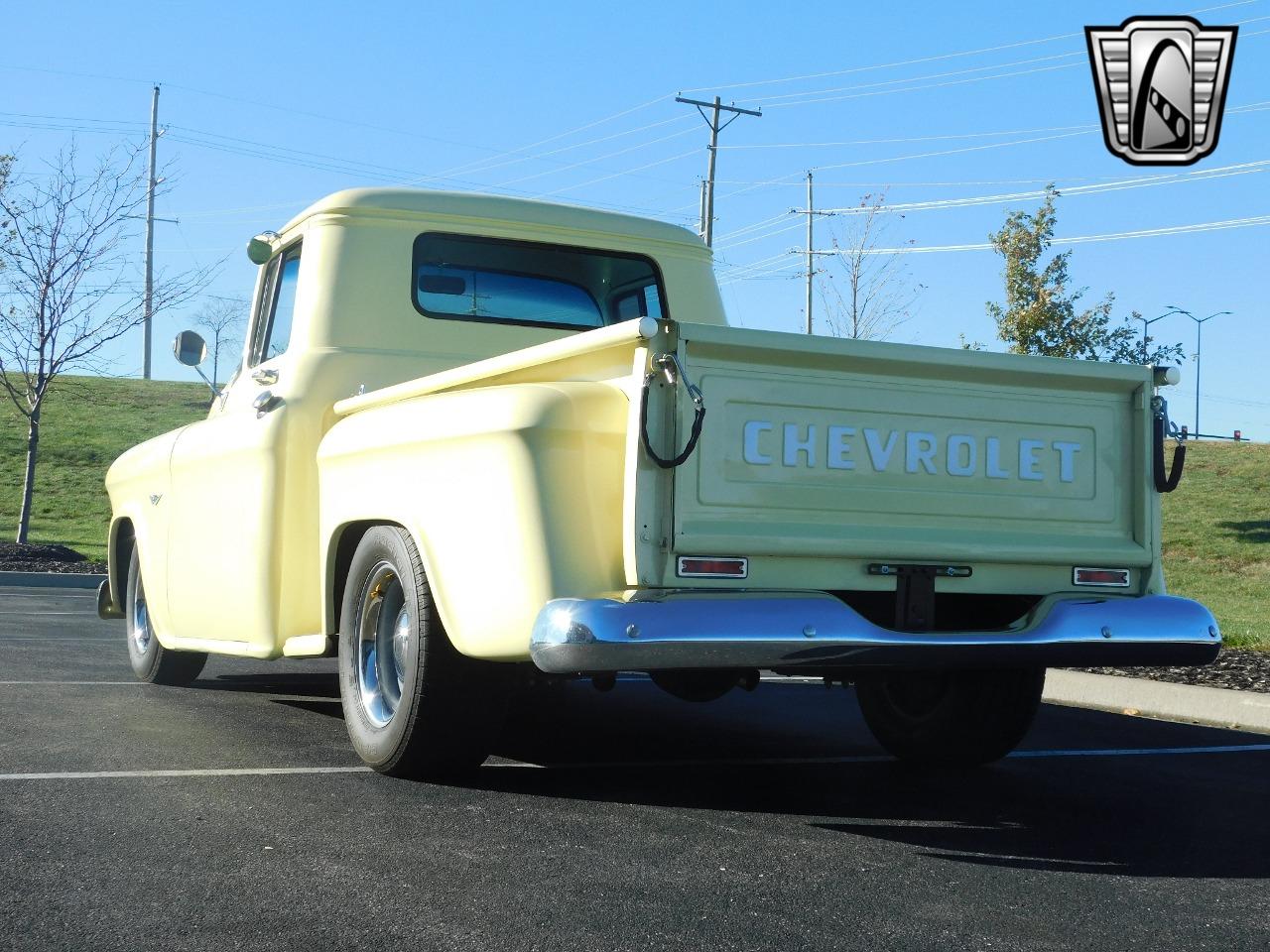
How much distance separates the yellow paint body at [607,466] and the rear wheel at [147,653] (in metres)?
1.56

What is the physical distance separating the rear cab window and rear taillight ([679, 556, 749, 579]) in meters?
2.32

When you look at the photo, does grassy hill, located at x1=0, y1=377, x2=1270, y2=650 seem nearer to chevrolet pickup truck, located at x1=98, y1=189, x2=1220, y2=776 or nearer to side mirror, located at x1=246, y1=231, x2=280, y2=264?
chevrolet pickup truck, located at x1=98, y1=189, x2=1220, y2=776

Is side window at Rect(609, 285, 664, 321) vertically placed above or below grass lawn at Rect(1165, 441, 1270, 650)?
above

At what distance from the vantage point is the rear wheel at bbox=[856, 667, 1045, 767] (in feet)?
19.2

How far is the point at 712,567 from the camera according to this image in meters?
4.41

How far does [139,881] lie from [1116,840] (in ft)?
9.33

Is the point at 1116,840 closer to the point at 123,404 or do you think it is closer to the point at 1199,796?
the point at 1199,796

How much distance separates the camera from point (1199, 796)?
5434 mm

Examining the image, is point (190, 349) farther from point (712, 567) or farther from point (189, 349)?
point (712, 567)

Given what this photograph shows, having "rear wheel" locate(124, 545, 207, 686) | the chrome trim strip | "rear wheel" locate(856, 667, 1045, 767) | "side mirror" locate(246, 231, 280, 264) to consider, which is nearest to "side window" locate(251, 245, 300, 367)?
"side mirror" locate(246, 231, 280, 264)

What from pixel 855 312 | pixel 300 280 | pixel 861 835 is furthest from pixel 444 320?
pixel 855 312

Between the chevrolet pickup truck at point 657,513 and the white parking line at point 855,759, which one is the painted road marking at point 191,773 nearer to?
the chevrolet pickup truck at point 657,513

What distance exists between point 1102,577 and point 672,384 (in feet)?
5.88

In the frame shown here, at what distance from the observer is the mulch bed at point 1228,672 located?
838cm
